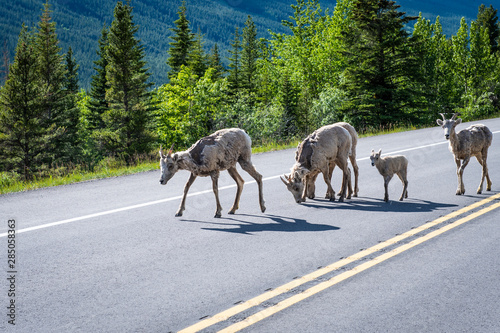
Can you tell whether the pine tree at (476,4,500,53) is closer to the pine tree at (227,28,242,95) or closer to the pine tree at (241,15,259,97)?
the pine tree at (241,15,259,97)

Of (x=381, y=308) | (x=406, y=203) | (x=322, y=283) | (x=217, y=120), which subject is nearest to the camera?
(x=381, y=308)

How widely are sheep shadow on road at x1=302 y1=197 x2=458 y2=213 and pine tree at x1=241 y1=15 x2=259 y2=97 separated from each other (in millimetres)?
58496

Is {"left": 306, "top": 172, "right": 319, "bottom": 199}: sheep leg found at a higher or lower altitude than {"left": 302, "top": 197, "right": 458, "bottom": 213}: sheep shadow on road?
higher

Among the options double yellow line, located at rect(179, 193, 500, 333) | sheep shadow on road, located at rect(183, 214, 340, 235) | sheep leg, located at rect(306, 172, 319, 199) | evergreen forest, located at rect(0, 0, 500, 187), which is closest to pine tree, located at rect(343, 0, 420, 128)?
evergreen forest, located at rect(0, 0, 500, 187)

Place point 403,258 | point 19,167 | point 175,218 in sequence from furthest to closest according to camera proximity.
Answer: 1. point 19,167
2. point 175,218
3. point 403,258

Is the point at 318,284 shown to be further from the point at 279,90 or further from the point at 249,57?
the point at 249,57

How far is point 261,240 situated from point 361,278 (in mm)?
1860

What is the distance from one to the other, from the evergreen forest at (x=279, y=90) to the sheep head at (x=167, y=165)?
18.7 metres

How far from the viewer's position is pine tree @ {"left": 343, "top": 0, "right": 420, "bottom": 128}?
113 ft

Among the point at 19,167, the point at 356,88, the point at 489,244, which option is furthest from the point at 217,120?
the point at 489,244

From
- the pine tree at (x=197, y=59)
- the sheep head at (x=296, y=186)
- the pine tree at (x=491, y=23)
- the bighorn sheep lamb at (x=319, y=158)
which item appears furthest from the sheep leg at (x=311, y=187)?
the pine tree at (x=491, y=23)

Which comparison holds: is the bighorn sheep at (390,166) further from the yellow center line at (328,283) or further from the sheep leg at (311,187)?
the yellow center line at (328,283)

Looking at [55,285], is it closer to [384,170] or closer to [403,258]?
[403,258]

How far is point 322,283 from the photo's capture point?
5297mm
